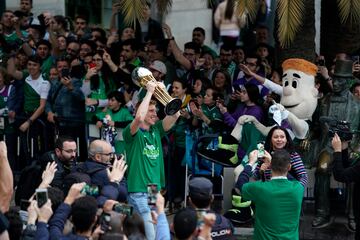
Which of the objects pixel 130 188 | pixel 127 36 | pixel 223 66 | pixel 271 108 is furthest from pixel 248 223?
pixel 127 36

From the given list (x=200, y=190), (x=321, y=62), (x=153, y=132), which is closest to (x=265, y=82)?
(x=321, y=62)

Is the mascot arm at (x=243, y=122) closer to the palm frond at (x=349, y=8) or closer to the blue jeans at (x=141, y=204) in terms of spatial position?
the palm frond at (x=349, y=8)

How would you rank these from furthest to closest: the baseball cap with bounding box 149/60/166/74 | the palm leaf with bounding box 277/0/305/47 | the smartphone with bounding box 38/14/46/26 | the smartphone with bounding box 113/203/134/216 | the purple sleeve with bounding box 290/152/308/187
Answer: the smartphone with bounding box 38/14/46/26
the baseball cap with bounding box 149/60/166/74
the palm leaf with bounding box 277/0/305/47
the purple sleeve with bounding box 290/152/308/187
the smartphone with bounding box 113/203/134/216

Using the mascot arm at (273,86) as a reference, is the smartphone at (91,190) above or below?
below

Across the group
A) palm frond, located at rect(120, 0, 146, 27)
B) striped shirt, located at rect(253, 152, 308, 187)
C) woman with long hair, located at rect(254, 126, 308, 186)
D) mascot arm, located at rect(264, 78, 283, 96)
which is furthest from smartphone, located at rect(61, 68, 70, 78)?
striped shirt, located at rect(253, 152, 308, 187)

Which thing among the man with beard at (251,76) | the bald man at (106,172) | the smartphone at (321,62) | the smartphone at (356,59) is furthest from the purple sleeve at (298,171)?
the smartphone at (356,59)

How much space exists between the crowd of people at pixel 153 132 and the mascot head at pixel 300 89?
16 millimetres

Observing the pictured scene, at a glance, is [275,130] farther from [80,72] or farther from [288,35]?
[80,72]

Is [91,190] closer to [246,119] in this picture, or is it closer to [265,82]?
[246,119]

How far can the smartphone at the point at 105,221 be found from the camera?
7.53 m

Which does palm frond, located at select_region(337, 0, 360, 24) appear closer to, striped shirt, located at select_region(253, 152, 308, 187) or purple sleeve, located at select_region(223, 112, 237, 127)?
purple sleeve, located at select_region(223, 112, 237, 127)

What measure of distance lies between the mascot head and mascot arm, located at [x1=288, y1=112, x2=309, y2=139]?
0.74 feet

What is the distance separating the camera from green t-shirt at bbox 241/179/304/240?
8977mm

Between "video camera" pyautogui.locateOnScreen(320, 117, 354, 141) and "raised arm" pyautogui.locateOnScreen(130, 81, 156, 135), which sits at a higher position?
"raised arm" pyautogui.locateOnScreen(130, 81, 156, 135)
